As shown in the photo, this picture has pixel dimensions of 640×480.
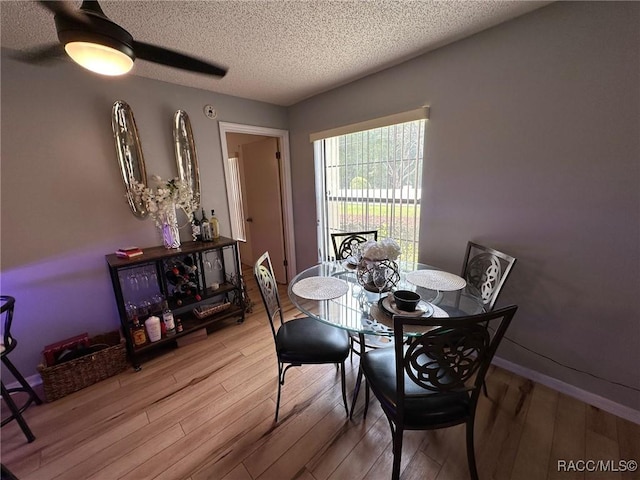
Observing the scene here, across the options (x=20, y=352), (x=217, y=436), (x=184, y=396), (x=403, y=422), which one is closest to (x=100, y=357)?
(x=20, y=352)

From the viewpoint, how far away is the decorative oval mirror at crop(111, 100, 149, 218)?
2049 millimetres

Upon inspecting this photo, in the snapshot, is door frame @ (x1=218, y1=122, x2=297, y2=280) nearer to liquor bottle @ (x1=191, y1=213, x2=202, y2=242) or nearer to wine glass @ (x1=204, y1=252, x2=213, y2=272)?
liquor bottle @ (x1=191, y1=213, x2=202, y2=242)

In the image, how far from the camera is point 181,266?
2.44 meters

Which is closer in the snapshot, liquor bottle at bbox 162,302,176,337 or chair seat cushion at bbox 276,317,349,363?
chair seat cushion at bbox 276,317,349,363

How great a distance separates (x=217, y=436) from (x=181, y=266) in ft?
4.93

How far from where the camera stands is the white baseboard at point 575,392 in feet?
4.88

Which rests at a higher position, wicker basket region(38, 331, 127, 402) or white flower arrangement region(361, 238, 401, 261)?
white flower arrangement region(361, 238, 401, 261)

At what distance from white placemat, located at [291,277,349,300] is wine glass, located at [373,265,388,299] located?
0.69 feet

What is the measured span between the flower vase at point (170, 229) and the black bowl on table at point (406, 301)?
1.99 m

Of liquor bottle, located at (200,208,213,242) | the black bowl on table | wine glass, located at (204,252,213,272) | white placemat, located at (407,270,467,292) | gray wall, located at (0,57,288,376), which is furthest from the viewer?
wine glass, located at (204,252,213,272)

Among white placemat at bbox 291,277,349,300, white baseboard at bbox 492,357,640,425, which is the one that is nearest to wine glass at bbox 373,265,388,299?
white placemat at bbox 291,277,349,300

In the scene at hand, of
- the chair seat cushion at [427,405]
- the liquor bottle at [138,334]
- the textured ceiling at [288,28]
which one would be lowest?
the liquor bottle at [138,334]

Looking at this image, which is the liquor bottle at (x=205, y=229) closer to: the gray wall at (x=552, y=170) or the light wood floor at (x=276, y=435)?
the light wood floor at (x=276, y=435)

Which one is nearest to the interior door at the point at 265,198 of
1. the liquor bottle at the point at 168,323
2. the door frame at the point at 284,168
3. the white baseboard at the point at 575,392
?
the door frame at the point at 284,168
